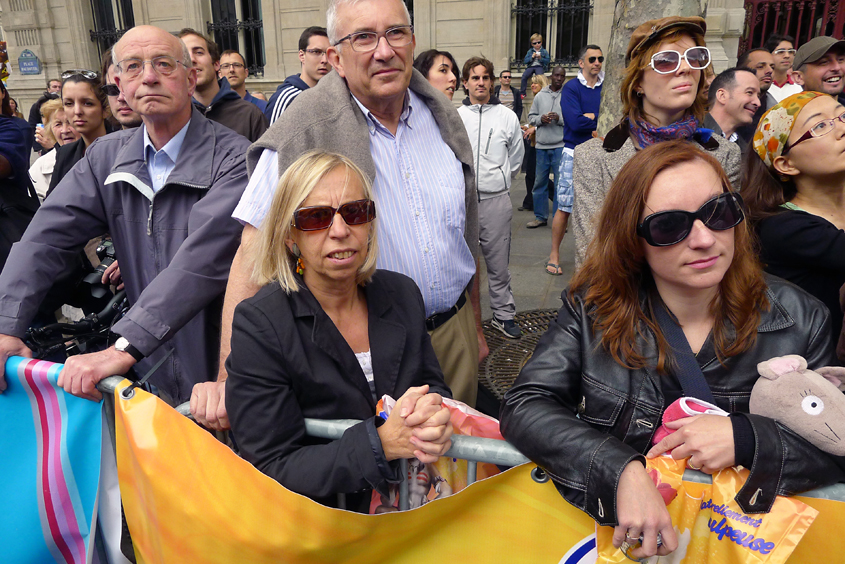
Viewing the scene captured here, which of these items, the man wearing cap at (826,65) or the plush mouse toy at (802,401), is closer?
the plush mouse toy at (802,401)

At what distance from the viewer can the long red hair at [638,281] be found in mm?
1683

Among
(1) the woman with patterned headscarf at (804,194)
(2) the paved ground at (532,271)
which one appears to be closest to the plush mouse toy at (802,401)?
(1) the woman with patterned headscarf at (804,194)

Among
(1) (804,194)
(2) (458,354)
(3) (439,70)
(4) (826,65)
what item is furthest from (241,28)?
(1) (804,194)

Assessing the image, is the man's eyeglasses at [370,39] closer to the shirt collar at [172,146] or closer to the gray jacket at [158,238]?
the gray jacket at [158,238]

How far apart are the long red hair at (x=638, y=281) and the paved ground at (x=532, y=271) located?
136 inches

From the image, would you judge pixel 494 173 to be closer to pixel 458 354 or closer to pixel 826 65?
pixel 826 65

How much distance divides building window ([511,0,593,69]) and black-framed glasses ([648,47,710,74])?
11.9 m

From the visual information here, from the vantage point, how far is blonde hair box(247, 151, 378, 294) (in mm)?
1895

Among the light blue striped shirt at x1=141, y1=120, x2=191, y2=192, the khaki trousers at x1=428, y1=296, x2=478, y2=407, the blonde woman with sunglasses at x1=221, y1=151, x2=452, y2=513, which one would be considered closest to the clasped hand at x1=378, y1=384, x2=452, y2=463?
the blonde woman with sunglasses at x1=221, y1=151, x2=452, y2=513

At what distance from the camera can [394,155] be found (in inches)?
96.7

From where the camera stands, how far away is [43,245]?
2543 millimetres

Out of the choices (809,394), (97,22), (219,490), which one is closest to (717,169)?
(809,394)

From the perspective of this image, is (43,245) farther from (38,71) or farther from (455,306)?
(38,71)

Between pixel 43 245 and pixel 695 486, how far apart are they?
2543mm
